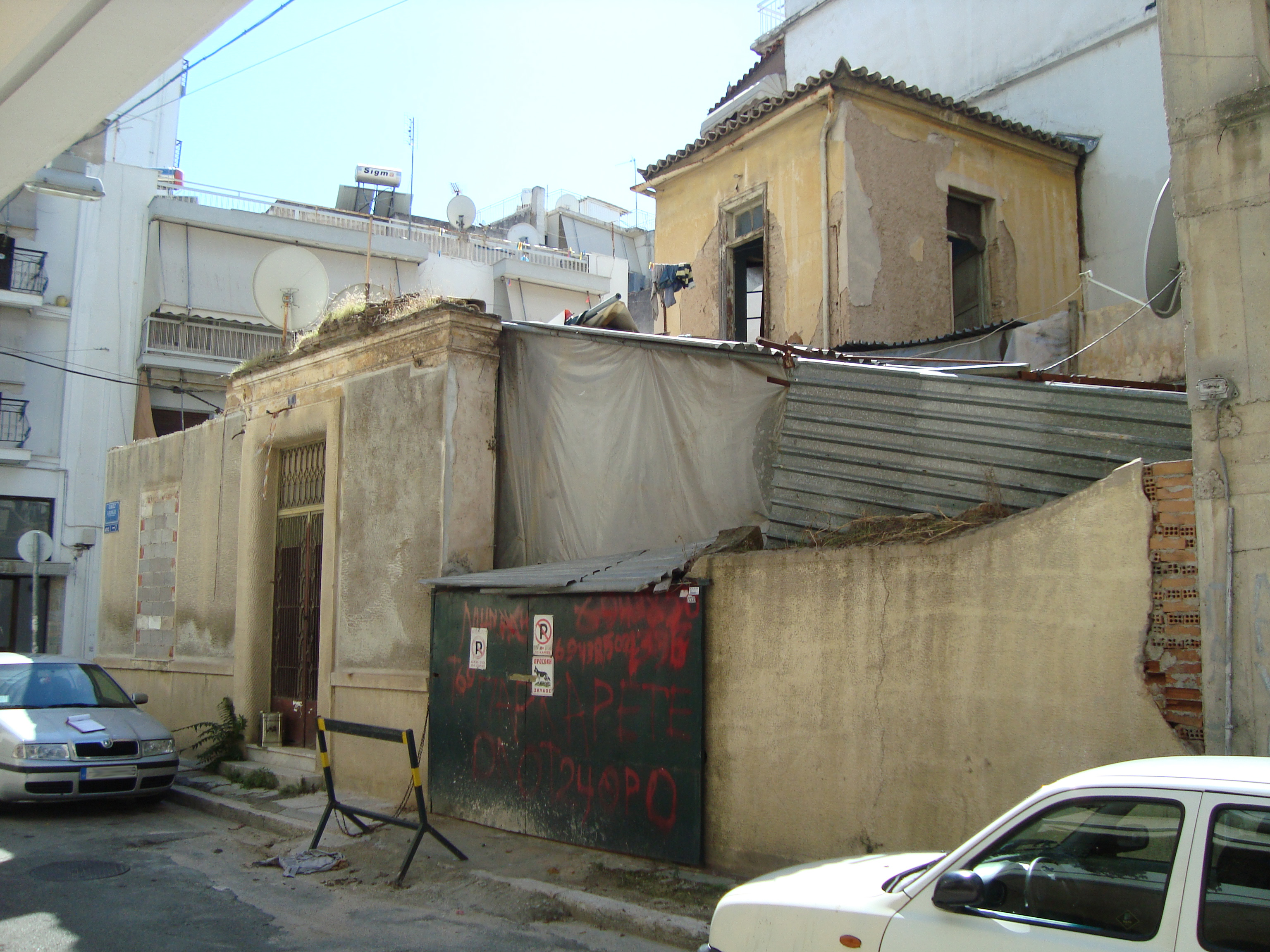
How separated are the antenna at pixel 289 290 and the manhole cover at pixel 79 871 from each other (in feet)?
22.4

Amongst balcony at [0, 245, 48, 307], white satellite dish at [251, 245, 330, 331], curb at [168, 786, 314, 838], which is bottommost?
curb at [168, 786, 314, 838]

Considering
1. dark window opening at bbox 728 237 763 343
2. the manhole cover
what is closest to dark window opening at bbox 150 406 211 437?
dark window opening at bbox 728 237 763 343

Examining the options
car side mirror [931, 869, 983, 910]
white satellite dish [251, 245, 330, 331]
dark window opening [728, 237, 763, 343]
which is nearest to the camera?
car side mirror [931, 869, 983, 910]

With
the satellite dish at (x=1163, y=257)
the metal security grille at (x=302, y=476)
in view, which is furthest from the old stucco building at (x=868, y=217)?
the metal security grille at (x=302, y=476)

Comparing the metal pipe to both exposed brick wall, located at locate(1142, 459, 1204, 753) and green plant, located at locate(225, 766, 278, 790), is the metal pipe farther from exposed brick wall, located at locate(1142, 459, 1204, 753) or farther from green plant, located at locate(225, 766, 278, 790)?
green plant, located at locate(225, 766, 278, 790)

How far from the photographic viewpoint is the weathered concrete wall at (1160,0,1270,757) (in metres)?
4.50

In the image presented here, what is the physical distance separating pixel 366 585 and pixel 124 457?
7923 mm

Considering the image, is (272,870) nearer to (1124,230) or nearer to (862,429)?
(862,429)

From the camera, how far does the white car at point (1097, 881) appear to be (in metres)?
2.68

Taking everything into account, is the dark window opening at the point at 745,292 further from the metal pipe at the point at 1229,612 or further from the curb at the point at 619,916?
the metal pipe at the point at 1229,612

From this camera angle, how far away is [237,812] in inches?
377

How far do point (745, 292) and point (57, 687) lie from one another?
987cm

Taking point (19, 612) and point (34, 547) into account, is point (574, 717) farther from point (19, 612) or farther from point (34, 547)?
point (19, 612)

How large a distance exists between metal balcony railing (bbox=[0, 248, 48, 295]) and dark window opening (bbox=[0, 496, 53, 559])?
4.89 m
